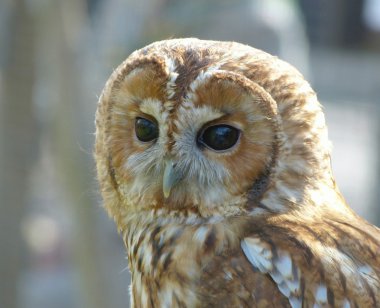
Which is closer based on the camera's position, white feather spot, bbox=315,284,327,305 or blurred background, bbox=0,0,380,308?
white feather spot, bbox=315,284,327,305

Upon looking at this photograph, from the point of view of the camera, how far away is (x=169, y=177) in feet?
9.39

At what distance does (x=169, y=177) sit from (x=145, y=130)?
0.17 metres

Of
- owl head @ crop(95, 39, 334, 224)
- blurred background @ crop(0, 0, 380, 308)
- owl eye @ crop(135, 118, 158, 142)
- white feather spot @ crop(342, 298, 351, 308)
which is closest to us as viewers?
white feather spot @ crop(342, 298, 351, 308)

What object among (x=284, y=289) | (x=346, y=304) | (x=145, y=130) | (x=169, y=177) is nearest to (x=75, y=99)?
(x=145, y=130)

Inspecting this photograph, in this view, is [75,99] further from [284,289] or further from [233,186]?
[284,289]

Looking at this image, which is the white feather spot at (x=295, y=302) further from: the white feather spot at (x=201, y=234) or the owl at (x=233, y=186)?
the white feather spot at (x=201, y=234)

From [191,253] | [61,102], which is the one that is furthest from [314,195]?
[61,102]

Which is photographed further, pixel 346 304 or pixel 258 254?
pixel 258 254

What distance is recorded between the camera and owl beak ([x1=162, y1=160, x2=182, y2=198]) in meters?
2.86

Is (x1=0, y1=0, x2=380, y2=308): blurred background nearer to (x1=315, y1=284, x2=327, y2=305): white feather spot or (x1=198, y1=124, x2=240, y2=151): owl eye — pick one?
(x1=198, y1=124, x2=240, y2=151): owl eye

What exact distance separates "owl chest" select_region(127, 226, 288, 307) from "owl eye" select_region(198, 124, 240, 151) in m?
0.26

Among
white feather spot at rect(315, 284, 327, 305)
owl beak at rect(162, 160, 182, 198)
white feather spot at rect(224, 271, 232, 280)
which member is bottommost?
white feather spot at rect(315, 284, 327, 305)

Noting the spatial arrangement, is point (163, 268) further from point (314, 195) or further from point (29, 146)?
point (29, 146)

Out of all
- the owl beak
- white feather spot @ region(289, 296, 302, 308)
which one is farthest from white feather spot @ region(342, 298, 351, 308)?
the owl beak
